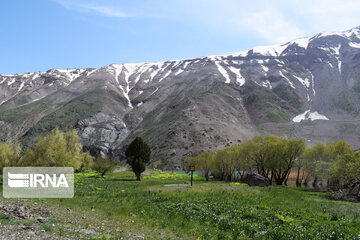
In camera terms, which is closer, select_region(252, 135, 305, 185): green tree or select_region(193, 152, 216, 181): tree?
select_region(252, 135, 305, 185): green tree

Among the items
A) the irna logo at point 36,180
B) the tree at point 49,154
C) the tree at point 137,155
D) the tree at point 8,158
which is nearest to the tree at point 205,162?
the tree at point 137,155

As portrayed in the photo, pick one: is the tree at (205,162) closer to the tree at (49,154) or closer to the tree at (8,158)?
the tree at (49,154)

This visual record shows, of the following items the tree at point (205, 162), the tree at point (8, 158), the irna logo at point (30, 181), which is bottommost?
the tree at point (205, 162)

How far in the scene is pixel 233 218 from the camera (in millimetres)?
19078

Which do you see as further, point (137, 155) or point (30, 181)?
point (137, 155)

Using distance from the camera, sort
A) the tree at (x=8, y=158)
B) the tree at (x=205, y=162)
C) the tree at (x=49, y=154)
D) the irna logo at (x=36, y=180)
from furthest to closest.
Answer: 1. the tree at (x=205, y=162)
2. the tree at (x=8, y=158)
3. the tree at (x=49, y=154)
4. the irna logo at (x=36, y=180)

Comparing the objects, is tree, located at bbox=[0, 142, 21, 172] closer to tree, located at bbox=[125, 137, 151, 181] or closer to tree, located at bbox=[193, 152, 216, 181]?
tree, located at bbox=[125, 137, 151, 181]

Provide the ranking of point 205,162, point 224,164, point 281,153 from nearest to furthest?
point 281,153 < point 224,164 < point 205,162

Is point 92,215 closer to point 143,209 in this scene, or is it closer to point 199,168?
point 143,209

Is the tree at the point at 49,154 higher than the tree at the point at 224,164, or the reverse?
the tree at the point at 49,154

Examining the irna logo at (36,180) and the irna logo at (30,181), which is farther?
the irna logo at (30,181)

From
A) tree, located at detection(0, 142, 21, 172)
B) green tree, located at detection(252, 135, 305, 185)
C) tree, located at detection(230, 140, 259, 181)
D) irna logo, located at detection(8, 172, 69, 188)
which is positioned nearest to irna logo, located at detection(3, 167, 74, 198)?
irna logo, located at detection(8, 172, 69, 188)

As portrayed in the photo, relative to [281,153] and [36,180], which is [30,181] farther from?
[281,153]

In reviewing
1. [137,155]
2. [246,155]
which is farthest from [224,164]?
[137,155]
